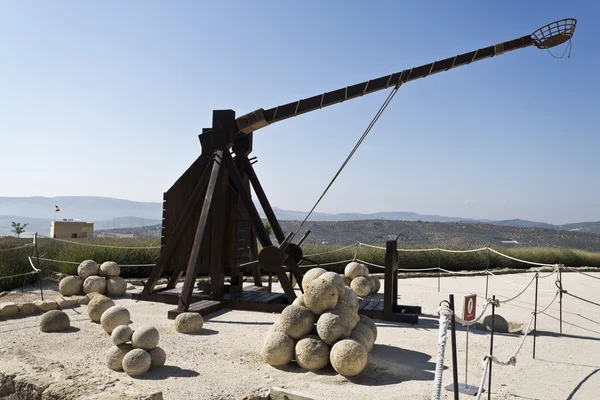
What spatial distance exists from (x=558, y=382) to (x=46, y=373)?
5.26 m

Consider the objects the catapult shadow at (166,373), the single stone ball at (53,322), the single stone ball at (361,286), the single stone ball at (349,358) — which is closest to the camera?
the single stone ball at (349,358)

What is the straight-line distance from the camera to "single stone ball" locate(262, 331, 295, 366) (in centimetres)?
517

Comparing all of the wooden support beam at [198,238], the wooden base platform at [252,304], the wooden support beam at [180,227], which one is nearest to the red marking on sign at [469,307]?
the wooden base platform at [252,304]

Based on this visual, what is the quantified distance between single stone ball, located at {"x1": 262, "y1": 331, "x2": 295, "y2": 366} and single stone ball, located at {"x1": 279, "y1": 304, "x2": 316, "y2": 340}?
0.27 ft

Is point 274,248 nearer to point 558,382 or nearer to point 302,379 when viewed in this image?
point 302,379

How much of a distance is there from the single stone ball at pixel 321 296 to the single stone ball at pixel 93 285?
567 centimetres

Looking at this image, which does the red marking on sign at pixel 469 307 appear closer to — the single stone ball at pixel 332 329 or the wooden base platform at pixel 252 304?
the single stone ball at pixel 332 329

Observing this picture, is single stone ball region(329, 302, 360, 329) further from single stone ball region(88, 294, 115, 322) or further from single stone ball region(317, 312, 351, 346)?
single stone ball region(88, 294, 115, 322)

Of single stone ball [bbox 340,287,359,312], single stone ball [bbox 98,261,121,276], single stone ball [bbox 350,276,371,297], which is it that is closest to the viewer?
single stone ball [bbox 340,287,359,312]

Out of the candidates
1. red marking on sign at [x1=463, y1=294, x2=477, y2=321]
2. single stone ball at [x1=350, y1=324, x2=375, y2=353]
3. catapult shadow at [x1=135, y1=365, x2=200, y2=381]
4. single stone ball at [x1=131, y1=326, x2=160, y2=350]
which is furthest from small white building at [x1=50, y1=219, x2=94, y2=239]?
red marking on sign at [x1=463, y1=294, x2=477, y2=321]

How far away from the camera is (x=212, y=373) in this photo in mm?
5027

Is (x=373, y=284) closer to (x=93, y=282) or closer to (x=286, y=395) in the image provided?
(x=93, y=282)

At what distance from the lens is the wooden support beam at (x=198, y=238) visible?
7.67 meters

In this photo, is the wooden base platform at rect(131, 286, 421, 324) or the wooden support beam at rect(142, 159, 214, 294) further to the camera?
the wooden support beam at rect(142, 159, 214, 294)
